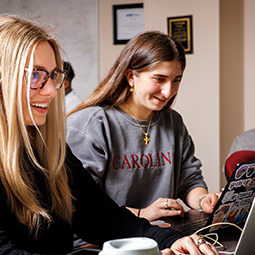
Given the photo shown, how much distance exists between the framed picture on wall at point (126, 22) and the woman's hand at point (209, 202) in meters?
2.81

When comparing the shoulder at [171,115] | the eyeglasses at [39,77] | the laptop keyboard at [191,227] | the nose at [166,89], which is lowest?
the laptop keyboard at [191,227]

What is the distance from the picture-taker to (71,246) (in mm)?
1424

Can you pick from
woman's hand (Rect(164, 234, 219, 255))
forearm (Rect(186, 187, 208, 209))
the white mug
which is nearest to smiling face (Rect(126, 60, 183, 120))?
forearm (Rect(186, 187, 208, 209))

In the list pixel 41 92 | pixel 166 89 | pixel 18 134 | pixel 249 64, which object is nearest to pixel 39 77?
pixel 41 92

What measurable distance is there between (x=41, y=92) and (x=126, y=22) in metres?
3.36

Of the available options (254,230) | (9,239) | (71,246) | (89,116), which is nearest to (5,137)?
(9,239)

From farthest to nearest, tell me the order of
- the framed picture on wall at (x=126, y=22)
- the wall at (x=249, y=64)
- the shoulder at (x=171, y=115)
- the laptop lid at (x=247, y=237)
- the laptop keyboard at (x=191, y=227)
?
1. the framed picture on wall at (x=126, y=22)
2. the wall at (x=249, y=64)
3. the shoulder at (x=171, y=115)
4. the laptop keyboard at (x=191, y=227)
5. the laptop lid at (x=247, y=237)

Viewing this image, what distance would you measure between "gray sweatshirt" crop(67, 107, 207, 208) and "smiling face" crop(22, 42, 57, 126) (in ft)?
2.18

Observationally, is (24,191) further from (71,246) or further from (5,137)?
(71,246)

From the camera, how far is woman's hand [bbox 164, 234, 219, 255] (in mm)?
1185

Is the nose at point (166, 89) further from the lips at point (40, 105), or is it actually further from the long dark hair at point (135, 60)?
the lips at point (40, 105)

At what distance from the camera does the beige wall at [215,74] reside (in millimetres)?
3705

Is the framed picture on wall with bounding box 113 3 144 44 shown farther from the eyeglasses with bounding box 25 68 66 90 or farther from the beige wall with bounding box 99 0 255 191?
the eyeglasses with bounding box 25 68 66 90

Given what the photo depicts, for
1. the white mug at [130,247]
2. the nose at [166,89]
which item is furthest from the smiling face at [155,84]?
the white mug at [130,247]
